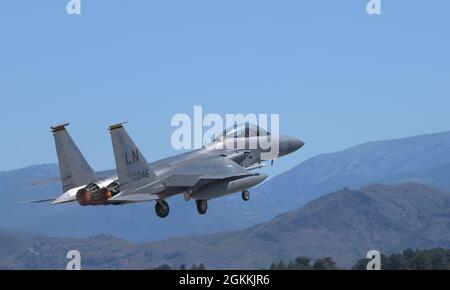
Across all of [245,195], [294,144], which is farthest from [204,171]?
[294,144]

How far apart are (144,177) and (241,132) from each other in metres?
9.96

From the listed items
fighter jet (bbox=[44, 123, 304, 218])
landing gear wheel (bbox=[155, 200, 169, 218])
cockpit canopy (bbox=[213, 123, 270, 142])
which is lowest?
landing gear wheel (bbox=[155, 200, 169, 218])

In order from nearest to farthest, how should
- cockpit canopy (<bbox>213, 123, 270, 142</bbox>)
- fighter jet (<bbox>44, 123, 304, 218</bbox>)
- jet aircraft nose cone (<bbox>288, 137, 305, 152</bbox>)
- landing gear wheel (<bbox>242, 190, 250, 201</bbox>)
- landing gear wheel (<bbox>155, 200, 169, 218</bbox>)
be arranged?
fighter jet (<bbox>44, 123, 304, 218</bbox>)
landing gear wheel (<bbox>155, 200, 169, 218</bbox>)
landing gear wheel (<bbox>242, 190, 250, 201</bbox>)
cockpit canopy (<bbox>213, 123, 270, 142</bbox>)
jet aircraft nose cone (<bbox>288, 137, 305, 152</bbox>)

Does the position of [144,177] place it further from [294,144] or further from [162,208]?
[294,144]

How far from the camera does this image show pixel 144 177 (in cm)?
4356

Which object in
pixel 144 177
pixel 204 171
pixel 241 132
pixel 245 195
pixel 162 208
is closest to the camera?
pixel 144 177

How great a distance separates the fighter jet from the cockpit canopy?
7.10ft

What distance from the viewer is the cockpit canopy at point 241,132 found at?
5169 centimetres

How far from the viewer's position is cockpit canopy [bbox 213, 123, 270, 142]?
51.7 m

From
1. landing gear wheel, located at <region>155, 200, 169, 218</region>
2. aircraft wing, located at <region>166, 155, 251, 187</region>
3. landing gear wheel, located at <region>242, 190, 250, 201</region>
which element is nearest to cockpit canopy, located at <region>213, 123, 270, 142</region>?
aircraft wing, located at <region>166, 155, 251, 187</region>

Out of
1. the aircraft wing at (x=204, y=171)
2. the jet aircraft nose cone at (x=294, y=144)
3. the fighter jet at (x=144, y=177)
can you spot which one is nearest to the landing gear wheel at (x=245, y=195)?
the fighter jet at (x=144, y=177)

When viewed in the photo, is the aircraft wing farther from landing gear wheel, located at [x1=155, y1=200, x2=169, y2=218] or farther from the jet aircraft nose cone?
the jet aircraft nose cone
